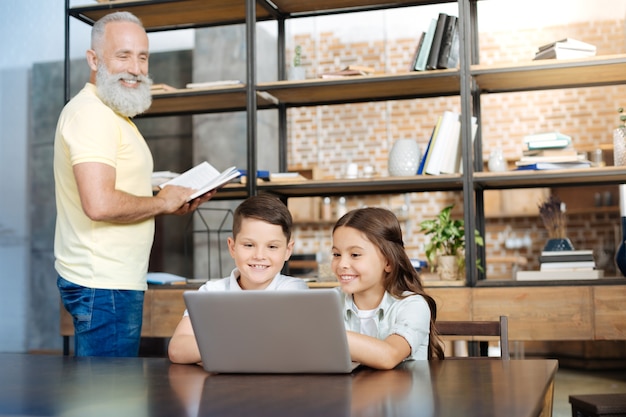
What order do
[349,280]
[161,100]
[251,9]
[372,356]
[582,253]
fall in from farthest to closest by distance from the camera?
[161,100] → [251,9] → [582,253] → [349,280] → [372,356]

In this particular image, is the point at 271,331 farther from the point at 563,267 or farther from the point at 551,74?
the point at 551,74

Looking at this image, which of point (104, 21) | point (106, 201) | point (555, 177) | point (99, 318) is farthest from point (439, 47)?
point (99, 318)

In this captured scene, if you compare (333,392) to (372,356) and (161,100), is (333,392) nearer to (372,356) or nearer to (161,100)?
(372,356)

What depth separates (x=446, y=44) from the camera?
315 cm

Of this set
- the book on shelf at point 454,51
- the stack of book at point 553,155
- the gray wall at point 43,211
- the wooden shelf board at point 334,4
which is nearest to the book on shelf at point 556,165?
the stack of book at point 553,155

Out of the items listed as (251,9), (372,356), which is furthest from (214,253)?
(372,356)

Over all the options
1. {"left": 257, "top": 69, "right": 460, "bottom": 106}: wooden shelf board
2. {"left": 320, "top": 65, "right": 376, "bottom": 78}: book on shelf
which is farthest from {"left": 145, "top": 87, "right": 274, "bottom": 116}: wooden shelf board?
{"left": 320, "top": 65, "right": 376, "bottom": 78}: book on shelf

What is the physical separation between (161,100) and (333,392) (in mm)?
2595

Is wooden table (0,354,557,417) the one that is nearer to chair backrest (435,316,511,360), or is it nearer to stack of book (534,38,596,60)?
chair backrest (435,316,511,360)

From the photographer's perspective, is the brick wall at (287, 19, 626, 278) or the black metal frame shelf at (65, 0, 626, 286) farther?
the brick wall at (287, 19, 626, 278)

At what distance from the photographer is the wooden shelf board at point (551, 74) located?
3023mm

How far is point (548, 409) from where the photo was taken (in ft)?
4.72

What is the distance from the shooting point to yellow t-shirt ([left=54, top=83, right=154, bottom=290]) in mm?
2193

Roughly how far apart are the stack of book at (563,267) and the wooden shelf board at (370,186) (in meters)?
0.47
